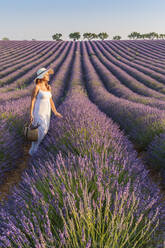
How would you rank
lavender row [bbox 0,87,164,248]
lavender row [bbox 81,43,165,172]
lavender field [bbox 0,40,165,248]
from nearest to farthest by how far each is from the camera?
lavender row [bbox 0,87,164,248] < lavender field [bbox 0,40,165,248] < lavender row [bbox 81,43,165,172]

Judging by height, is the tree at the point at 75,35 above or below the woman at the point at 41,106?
above

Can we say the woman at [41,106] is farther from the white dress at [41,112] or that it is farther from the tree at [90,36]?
the tree at [90,36]

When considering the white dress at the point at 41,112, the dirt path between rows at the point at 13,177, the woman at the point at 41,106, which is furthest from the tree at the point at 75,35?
the dirt path between rows at the point at 13,177

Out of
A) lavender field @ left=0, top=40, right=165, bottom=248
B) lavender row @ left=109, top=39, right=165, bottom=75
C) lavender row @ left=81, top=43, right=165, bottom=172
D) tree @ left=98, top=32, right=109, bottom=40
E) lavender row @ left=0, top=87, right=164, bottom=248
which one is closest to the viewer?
lavender row @ left=0, top=87, right=164, bottom=248

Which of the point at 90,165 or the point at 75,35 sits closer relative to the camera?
the point at 90,165

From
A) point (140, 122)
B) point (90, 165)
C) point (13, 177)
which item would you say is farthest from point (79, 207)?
point (140, 122)

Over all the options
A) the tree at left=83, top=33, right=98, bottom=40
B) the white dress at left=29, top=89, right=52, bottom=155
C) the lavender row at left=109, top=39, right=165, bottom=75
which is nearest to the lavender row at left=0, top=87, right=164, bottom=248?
the white dress at left=29, top=89, right=52, bottom=155

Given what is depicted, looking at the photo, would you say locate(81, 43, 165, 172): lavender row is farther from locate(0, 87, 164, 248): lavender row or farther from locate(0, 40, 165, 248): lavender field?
locate(0, 87, 164, 248): lavender row

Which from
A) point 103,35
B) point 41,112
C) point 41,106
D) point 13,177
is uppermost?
point 103,35

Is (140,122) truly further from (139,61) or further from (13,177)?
(139,61)

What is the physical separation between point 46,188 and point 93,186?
395 mm

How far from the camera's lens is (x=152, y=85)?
35.3ft

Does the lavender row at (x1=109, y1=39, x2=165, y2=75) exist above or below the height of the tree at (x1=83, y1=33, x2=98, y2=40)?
below

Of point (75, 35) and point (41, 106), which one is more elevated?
point (75, 35)
